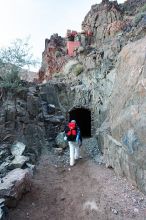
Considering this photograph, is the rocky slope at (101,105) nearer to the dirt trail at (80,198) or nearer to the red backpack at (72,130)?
the dirt trail at (80,198)

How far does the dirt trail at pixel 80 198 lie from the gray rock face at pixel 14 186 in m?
0.22

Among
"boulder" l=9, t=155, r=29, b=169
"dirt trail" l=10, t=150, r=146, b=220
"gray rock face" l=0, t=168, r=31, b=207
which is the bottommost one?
"dirt trail" l=10, t=150, r=146, b=220

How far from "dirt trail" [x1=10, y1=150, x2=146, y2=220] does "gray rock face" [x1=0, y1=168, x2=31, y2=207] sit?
8.6 inches

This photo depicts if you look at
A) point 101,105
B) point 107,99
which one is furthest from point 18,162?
point 101,105

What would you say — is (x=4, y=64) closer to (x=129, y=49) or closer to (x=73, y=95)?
(x=73, y=95)

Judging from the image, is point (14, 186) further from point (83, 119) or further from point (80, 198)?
point (83, 119)

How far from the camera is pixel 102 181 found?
862cm

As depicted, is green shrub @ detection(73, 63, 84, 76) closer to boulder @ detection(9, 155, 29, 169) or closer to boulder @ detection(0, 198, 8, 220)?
boulder @ detection(9, 155, 29, 169)

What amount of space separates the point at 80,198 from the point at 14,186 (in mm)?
1946

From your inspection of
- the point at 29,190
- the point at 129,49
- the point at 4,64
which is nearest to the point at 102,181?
the point at 29,190

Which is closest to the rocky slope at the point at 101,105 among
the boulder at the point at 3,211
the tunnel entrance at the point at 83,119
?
the boulder at the point at 3,211

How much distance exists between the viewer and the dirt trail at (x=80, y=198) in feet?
22.8

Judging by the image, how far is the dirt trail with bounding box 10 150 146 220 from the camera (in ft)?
22.8

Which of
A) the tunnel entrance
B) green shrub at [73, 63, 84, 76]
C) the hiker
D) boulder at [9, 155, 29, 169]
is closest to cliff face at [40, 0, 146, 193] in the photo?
green shrub at [73, 63, 84, 76]
